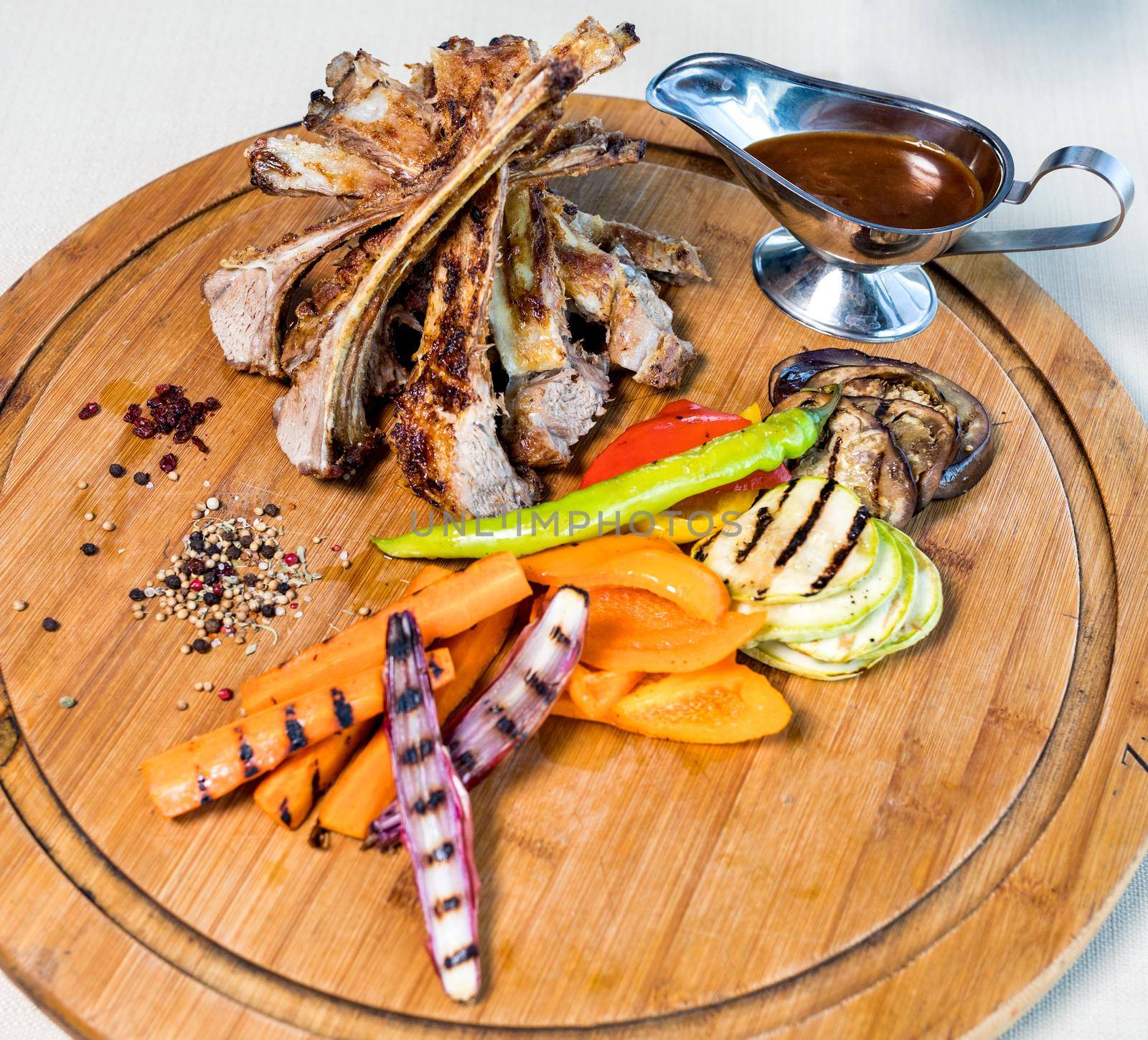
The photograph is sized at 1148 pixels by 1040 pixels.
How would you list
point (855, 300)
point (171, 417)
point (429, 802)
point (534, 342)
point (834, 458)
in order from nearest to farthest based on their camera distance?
1. point (429, 802)
2. point (834, 458)
3. point (534, 342)
4. point (171, 417)
5. point (855, 300)

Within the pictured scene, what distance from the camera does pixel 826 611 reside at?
352 cm

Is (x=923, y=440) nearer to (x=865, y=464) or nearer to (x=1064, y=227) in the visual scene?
(x=865, y=464)

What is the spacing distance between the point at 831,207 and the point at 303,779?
302 centimetres

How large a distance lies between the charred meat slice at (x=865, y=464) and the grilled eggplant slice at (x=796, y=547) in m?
0.21

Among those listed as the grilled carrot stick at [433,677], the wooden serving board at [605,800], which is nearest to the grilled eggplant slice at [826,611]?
the wooden serving board at [605,800]

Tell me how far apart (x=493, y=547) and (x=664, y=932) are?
1458mm

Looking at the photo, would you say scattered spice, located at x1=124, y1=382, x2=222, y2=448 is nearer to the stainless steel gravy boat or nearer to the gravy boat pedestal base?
the stainless steel gravy boat

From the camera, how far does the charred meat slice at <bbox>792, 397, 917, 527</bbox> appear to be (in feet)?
12.7

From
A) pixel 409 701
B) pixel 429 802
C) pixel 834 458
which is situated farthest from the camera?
pixel 834 458

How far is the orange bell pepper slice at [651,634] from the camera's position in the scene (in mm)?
3475

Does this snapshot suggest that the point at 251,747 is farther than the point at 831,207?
No

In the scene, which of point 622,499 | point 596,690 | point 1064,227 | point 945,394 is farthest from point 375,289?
point 1064,227

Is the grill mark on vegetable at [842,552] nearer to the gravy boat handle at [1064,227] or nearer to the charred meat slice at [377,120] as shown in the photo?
the gravy boat handle at [1064,227]

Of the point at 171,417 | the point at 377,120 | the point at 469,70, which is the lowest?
the point at 171,417
